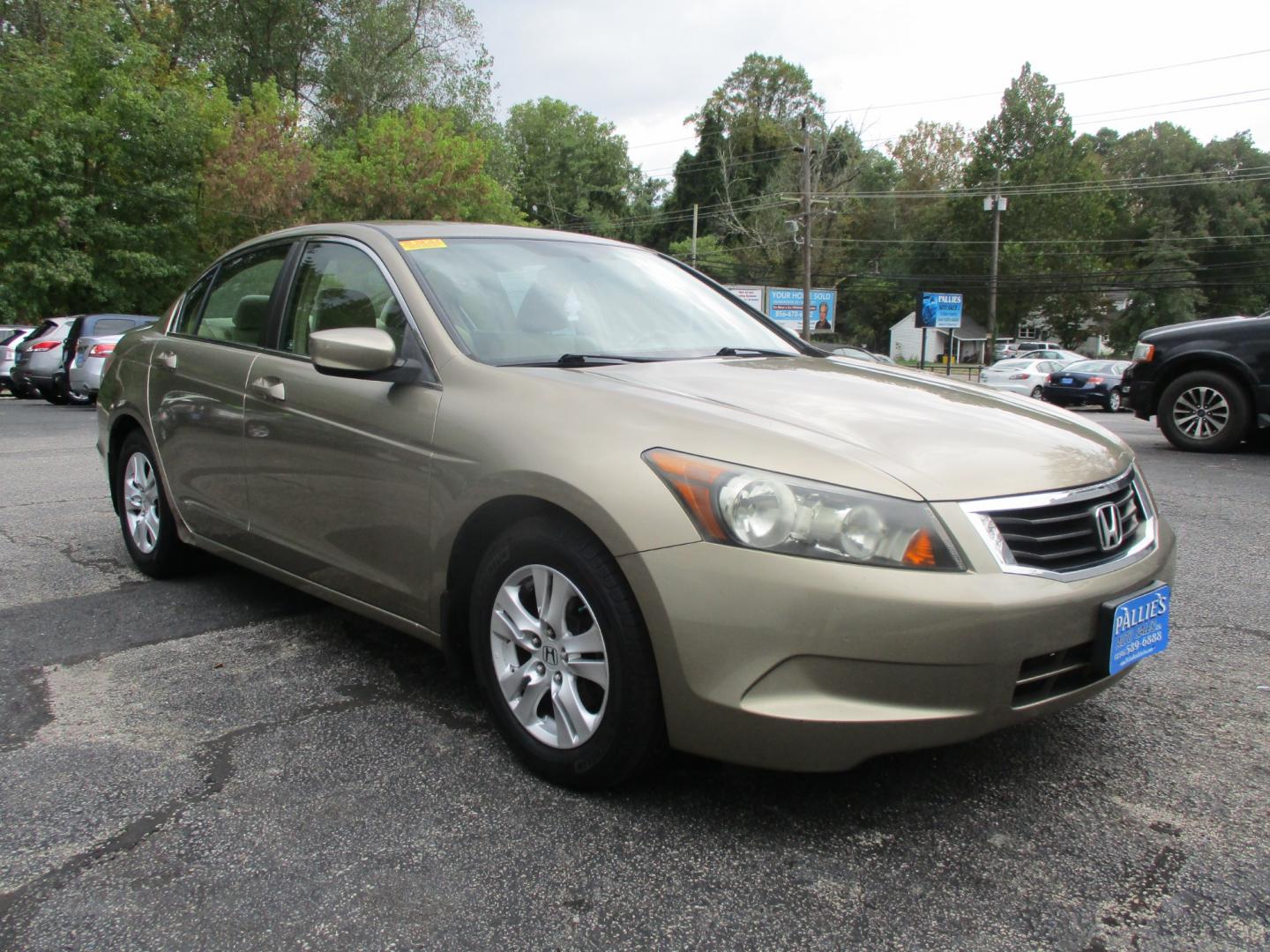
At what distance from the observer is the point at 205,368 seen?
3.96 m

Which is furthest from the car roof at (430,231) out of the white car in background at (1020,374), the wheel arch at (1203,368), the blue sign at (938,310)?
the blue sign at (938,310)

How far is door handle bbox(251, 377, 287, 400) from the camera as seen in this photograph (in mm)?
3463

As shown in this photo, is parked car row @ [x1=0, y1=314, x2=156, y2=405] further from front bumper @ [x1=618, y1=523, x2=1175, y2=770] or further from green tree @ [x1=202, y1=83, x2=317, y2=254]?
front bumper @ [x1=618, y1=523, x2=1175, y2=770]

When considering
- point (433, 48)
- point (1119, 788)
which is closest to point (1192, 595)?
point (1119, 788)

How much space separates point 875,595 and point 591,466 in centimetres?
72

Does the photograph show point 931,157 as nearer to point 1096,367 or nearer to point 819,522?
point 1096,367

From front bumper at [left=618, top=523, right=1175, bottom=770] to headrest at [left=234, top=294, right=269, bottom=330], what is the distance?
2239 mm

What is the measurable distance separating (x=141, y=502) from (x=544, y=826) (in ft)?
10.2

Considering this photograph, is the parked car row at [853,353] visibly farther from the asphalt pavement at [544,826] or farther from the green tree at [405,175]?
the green tree at [405,175]

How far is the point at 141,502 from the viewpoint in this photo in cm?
462

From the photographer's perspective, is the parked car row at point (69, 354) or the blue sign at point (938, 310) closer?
the parked car row at point (69, 354)

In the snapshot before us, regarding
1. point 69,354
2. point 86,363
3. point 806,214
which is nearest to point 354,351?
point 86,363

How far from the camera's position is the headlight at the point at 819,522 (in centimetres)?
213

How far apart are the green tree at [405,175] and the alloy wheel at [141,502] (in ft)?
98.2
